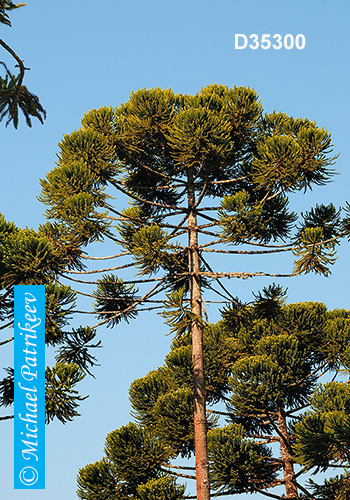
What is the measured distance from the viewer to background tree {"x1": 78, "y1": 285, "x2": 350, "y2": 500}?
50.2 feet

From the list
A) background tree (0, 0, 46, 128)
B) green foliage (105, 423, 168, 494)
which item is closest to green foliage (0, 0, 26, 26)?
background tree (0, 0, 46, 128)

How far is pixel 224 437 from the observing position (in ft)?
54.7

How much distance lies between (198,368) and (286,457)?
22.9 ft

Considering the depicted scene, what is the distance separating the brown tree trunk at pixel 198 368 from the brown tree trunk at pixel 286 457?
654 centimetres

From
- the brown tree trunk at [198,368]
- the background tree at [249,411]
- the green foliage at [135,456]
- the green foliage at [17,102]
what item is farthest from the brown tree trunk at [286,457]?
the green foliage at [17,102]

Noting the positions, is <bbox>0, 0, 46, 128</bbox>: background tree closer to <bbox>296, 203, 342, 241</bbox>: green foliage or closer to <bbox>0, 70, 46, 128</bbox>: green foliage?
<bbox>0, 70, 46, 128</bbox>: green foliage

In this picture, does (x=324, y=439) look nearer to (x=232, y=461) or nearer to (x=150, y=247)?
(x=232, y=461)

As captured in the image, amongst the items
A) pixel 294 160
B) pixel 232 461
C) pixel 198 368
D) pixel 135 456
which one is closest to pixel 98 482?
pixel 135 456

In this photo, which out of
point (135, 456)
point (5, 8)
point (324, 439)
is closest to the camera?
point (5, 8)

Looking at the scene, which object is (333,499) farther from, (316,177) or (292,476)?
(316,177)

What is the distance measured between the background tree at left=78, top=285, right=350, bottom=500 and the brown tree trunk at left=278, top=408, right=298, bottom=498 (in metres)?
0.03

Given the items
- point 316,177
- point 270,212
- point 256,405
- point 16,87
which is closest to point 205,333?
point 256,405

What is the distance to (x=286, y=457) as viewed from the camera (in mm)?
18438

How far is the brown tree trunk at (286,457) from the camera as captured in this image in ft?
58.9
